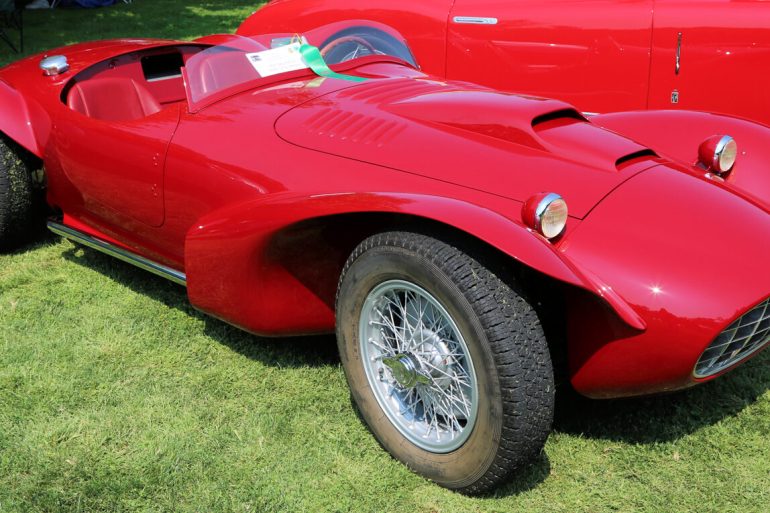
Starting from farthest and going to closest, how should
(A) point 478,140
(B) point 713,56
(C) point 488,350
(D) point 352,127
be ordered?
(B) point 713,56 → (D) point 352,127 → (A) point 478,140 → (C) point 488,350

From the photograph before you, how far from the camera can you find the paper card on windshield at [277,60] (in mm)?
3971

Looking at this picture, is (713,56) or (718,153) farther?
(713,56)

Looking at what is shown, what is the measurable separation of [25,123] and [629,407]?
348 centimetres

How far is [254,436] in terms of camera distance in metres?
3.13

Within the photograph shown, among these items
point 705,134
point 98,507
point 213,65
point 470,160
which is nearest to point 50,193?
point 213,65

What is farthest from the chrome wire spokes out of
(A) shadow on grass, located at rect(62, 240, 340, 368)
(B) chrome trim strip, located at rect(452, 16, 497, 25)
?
(B) chrome trim strip, located at rect(452, 16, 497, 25)

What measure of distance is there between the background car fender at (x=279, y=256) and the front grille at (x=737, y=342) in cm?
105

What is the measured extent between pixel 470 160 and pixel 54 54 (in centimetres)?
307

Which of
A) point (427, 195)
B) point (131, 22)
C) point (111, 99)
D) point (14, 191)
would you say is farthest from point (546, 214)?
point (131, 22)

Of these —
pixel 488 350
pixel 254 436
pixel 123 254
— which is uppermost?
pixel 488 350

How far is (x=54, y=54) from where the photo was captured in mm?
4828

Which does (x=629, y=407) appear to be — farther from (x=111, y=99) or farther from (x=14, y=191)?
(x=14, y=191)

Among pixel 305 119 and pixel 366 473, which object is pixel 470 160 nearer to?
pixel 305 119

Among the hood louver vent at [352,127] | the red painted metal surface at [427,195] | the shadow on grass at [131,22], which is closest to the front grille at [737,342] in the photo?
the red painted metal surface at [427,195]
